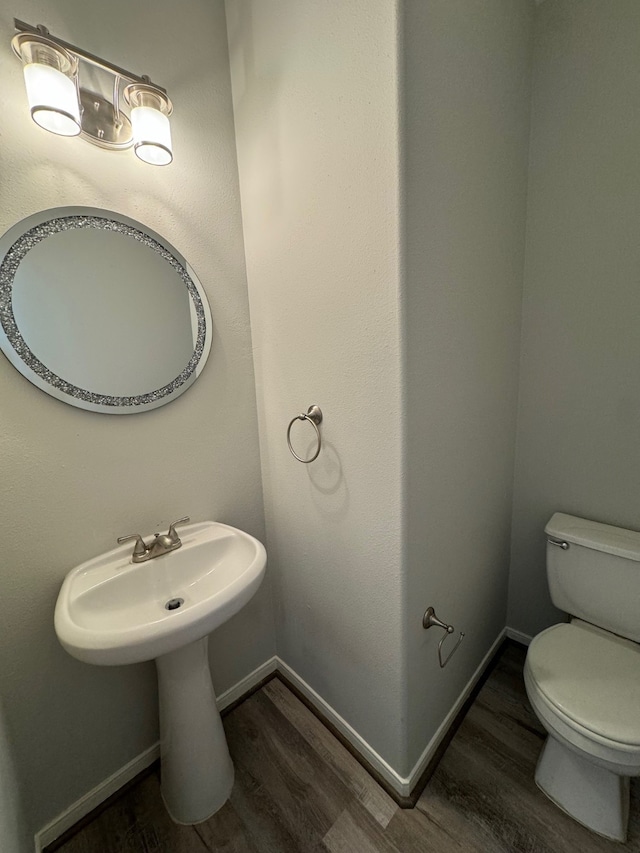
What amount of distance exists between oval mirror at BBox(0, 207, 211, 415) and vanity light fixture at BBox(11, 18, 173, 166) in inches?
7.3

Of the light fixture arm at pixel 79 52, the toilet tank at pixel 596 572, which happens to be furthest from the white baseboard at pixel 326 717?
the light fixture arm at pixel 79 52

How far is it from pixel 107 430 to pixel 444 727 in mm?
1561

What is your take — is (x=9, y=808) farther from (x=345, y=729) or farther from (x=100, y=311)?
(x=100, y=311)

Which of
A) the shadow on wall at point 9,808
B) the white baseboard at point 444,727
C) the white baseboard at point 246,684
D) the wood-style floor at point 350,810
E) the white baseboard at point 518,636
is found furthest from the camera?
the white baseboard at point 518,636

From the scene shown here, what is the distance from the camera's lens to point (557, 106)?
1170mm

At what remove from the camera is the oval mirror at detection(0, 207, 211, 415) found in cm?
88

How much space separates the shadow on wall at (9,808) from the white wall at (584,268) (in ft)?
5.95

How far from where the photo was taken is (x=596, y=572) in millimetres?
1192

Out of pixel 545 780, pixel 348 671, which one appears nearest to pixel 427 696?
pixel 348 671

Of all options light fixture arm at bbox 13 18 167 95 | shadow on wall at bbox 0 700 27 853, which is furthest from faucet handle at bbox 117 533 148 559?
light fixture arm at bbox 13 18 167 95

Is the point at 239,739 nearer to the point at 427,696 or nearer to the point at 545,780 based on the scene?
the point at 427,696

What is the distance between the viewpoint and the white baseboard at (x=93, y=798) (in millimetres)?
1013

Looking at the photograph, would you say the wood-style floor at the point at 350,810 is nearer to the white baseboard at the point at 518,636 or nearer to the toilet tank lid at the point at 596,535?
the white baseboard at the point at 518,636

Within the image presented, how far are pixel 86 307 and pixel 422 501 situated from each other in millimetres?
1084
